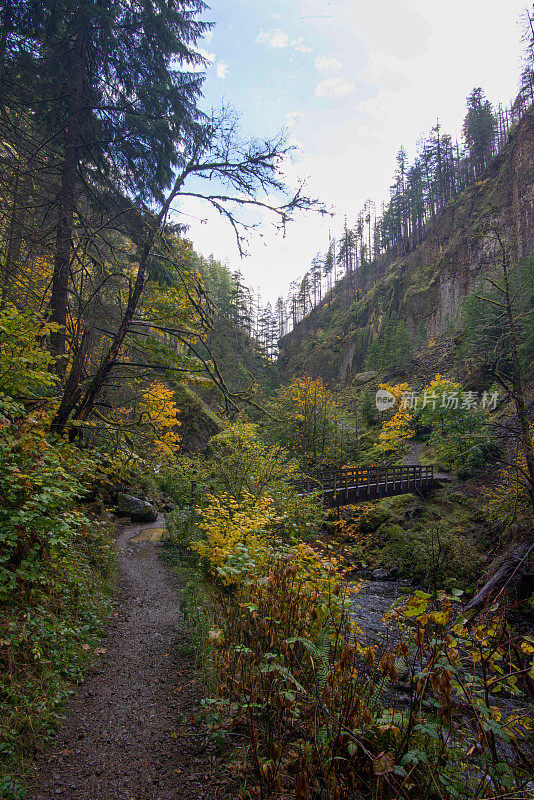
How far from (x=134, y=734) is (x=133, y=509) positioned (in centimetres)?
976

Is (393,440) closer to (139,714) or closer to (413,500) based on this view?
(413,500)

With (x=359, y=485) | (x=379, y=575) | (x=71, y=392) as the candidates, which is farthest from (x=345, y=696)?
(x=359, y=485)

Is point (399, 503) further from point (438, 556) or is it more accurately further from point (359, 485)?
point (438, 556)

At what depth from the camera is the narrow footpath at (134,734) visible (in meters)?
2.28

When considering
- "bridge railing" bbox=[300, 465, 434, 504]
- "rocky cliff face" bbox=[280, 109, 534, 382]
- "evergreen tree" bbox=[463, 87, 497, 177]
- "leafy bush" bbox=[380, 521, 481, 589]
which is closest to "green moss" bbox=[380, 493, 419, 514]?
"bridge railing" bbox=[300, 465, 434, 504]

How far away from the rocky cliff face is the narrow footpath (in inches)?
1208

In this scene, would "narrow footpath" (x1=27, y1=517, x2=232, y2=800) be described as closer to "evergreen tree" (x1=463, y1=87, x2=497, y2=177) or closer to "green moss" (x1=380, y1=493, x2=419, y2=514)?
"green moss" (x1=380, y1=493, x2=419, y2=514)

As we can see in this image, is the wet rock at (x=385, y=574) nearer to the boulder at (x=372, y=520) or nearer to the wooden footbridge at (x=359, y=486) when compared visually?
the wooden footbridge at (x=359, y=486)

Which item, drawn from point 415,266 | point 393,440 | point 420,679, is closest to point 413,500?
point 393,440

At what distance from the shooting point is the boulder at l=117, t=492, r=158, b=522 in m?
11.7

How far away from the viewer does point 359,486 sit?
47.2 feet

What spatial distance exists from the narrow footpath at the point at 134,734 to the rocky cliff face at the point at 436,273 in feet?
101

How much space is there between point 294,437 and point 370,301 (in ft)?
121

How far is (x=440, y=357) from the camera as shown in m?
30.9
